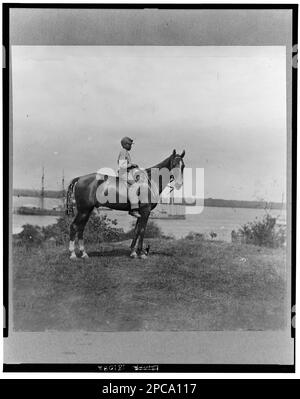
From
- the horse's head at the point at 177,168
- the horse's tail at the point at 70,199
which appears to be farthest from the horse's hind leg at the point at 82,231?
the horse's head at the point at 177,168

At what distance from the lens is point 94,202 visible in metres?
5.48

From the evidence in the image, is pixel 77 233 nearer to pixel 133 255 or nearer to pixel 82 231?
pixel 82 231

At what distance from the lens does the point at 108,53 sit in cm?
534

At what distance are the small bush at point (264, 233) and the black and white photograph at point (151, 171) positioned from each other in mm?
13

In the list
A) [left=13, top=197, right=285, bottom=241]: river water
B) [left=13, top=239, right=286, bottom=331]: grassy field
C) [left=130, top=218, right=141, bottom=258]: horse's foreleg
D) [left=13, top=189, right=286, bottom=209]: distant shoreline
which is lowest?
[left=13, top=239, right=286, bottom=331]: grassy field

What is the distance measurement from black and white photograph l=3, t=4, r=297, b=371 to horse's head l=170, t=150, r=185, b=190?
1 centimetres

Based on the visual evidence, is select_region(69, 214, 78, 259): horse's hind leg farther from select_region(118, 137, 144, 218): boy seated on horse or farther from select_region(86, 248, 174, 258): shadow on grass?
select_region(118, 137, 144, 218): boy seated on horse

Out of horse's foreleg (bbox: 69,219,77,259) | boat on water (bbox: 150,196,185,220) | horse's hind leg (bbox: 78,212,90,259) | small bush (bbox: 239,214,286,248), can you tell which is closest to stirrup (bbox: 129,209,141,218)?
boat on water (bbox: 150,196,185,220)

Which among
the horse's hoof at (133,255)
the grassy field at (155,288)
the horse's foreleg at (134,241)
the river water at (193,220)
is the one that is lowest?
the grassy field at (155,288)

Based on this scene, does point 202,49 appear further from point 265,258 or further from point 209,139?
point 265,258

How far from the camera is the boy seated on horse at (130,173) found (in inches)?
212

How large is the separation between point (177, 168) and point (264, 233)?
3.40 ft

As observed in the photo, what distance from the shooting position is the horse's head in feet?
17.7

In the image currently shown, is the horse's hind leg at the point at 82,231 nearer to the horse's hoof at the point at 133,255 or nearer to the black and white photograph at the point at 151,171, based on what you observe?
the black and white photograph at the point at 151,171
